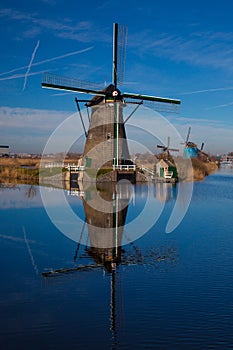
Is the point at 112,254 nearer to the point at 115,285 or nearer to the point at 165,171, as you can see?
the point at 115,285

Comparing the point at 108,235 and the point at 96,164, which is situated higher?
the point at 96,164

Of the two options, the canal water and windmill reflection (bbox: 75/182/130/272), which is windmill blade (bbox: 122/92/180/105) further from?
the canal water

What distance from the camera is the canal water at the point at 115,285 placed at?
4.57m

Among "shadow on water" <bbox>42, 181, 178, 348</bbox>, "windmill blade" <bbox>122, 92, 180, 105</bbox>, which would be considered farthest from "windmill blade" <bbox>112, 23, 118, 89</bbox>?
"shadow on water" <bbox>42, 181, 178, 348</bbox>

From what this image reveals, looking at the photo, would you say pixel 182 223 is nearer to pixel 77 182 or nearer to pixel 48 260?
pixel 48 260

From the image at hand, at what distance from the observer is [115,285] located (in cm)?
626

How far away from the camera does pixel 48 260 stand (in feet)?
25.2

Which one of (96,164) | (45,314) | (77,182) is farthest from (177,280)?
(77,182)

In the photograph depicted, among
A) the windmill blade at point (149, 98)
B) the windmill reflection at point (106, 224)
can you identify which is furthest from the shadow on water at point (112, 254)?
the windmill blade at point (149, 98)

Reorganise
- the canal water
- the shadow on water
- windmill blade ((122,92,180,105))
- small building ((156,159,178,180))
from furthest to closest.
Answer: small building ((156,159,178,180))
windmill blade ((122,92,180,105))
the shadow on water
the canal water

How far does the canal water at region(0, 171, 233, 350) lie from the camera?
457cm

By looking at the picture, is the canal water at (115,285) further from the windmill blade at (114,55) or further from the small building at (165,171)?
the small building at (165,171)

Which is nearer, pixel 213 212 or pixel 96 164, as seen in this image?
pixel 213 212

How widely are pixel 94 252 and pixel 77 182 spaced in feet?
61.4
